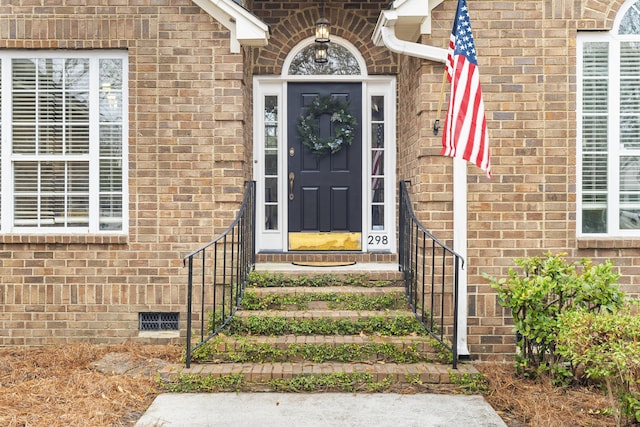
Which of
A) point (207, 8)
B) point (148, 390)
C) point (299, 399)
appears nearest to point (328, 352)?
point (299, 399)

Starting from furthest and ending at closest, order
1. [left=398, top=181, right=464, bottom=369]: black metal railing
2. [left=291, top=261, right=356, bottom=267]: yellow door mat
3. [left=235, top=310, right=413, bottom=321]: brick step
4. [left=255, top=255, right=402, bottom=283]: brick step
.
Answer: [left=291, top=261, right=356, bottom=267]: yellow door mat → [left=255, top=255, right=402, bottom=283]: brick step → [left=398, top=181, right=464, bottom=369]: black metal railing → [left=235, top=310, right=413, bottom=321]: brick step

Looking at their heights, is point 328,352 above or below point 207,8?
below

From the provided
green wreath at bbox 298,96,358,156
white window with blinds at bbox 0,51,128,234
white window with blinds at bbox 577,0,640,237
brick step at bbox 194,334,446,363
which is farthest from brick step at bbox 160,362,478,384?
green wreath at bbox 298,96,358,156

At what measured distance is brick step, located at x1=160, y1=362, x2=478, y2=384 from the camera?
14.2ft

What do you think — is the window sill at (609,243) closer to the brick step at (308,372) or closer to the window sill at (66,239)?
the brick step at (308,372)

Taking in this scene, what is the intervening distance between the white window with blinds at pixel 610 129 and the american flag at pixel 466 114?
4.45ft

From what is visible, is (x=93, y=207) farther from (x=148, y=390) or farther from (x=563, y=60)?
(x=563, y=60)

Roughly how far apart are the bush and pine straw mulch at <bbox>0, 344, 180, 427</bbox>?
285 centimetres

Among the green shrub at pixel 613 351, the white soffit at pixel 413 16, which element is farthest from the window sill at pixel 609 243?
the white soffit at pixel 413 16

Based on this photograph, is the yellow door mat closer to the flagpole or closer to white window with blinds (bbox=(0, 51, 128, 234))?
the flagpole

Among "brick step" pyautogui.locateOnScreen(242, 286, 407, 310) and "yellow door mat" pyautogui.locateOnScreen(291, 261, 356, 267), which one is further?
"yellow door mat" pyautogui.locateOnScreen(291, 261, 356, 267)

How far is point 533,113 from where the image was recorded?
17.3 feet

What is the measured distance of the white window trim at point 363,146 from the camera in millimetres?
6488

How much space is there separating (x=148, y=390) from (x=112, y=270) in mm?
1700
